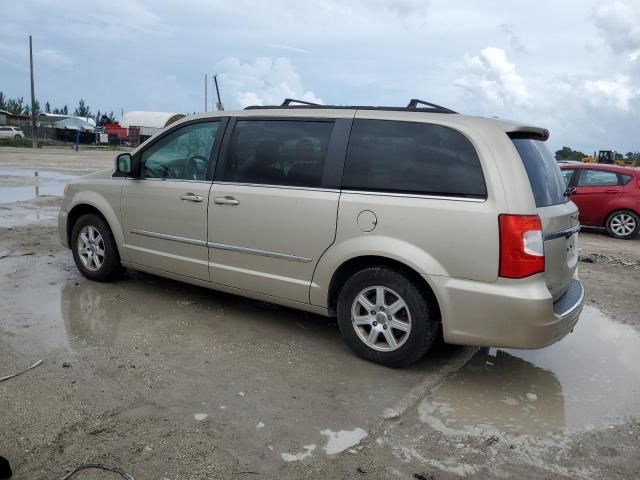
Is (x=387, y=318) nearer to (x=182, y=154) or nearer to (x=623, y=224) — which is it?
(x=182, y=154)

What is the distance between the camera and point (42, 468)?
2764 mm

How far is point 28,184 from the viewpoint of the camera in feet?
49.9

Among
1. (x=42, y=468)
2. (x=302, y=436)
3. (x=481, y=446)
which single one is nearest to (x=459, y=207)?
(x=481, y=446)

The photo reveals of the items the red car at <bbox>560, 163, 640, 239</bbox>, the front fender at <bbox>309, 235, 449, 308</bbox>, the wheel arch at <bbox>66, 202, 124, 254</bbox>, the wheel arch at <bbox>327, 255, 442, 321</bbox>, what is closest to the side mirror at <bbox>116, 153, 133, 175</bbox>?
the wheel arch at <bbox>66, 202, 124, 254</bbox>

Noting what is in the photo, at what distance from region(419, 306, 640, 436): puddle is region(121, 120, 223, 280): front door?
240 centimetres

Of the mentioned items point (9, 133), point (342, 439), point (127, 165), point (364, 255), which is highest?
point (127, 165)

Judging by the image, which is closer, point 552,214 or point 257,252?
point 552,214

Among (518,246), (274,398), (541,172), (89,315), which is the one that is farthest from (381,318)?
(89,315)

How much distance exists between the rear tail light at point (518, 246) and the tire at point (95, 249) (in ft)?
12.7

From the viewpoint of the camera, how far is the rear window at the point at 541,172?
152 inches

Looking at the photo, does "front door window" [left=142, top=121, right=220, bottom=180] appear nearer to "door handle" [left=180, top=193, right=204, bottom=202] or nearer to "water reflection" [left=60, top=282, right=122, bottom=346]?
"door handle" [left=180, top=193, right=204, bottom=202]

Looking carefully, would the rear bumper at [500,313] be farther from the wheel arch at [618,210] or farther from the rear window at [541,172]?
the wheel arch at [618,210]

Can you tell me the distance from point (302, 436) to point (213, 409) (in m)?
0.60

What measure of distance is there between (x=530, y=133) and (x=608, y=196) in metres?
8.38
